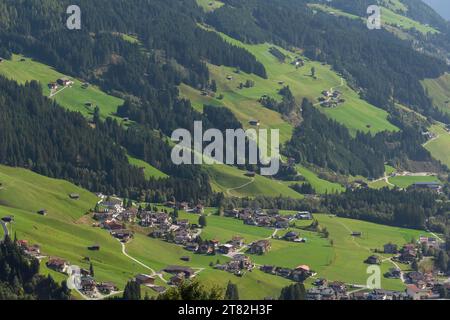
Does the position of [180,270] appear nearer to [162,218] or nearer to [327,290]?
[327,290]

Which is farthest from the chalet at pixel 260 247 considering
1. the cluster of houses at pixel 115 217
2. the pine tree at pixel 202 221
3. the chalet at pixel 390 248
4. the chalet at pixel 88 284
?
the chalet at pixel 88 284

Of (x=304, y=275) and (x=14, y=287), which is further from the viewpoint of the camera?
(x=304, y=275)

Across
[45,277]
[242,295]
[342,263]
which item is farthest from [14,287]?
[342,263]

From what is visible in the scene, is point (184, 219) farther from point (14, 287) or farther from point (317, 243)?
point (14, 287)

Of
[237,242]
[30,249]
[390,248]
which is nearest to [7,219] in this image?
[30,249]

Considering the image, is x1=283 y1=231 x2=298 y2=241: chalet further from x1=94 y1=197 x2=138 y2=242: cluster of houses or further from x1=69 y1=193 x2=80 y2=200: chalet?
x1=69 y1=193 x2=80 y2=200: chalet

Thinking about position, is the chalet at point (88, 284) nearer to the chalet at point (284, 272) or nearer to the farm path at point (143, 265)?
the farm path at point (143, 265)
